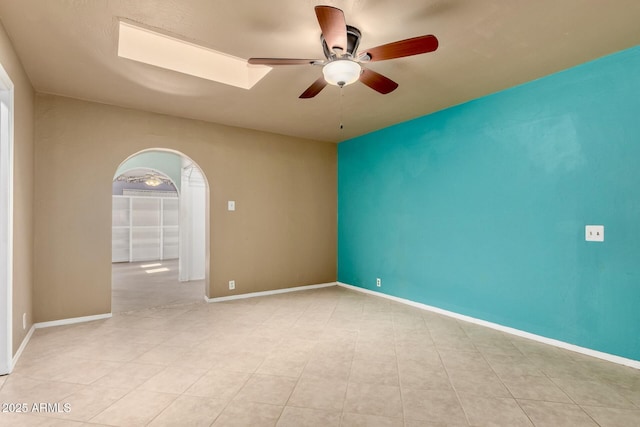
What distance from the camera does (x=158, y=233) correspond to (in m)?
9.42

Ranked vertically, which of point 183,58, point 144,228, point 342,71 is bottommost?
point 144,228

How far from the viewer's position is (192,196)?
605cm

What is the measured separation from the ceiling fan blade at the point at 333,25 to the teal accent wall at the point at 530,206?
2.26 m

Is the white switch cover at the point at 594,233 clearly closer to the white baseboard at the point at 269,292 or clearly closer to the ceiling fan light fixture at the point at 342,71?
the ceiling fan light fixture at the point at 342,71

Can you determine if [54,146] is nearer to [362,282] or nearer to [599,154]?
[362,282]

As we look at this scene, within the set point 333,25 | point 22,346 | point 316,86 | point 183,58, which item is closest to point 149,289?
point 22,346

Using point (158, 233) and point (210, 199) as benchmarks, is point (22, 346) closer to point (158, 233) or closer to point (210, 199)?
point (210, 199)

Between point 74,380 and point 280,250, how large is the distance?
3023 mm

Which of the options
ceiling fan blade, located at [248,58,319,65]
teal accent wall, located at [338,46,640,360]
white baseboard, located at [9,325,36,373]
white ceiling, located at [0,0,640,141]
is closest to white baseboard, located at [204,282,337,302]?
teal accent wall, located at [338,46,640,360]

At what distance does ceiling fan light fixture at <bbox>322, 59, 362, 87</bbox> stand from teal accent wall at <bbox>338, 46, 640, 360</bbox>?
198 cm

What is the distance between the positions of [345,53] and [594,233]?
2517 mm

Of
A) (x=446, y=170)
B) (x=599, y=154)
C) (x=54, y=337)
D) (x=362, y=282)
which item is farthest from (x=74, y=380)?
(x=599, y=154)

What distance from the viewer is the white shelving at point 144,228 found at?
8.89 metres

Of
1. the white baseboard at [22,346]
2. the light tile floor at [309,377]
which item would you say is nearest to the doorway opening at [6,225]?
the white baseboard at [22,346]
